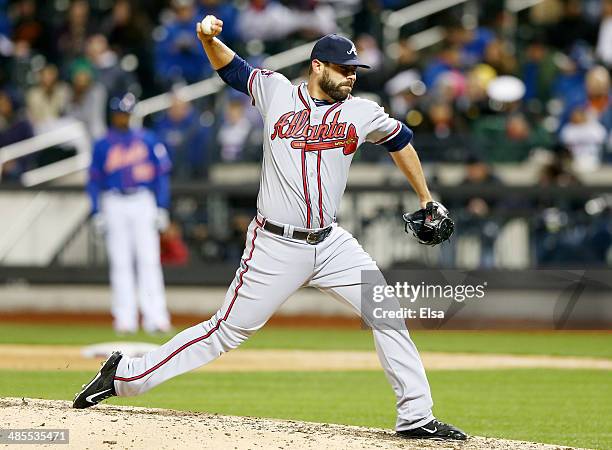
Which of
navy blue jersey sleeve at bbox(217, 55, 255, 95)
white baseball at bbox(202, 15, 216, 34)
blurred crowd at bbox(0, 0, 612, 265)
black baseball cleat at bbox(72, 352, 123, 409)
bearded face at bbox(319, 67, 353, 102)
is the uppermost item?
blurred crowd at bbox(0, 0, 612, 265)

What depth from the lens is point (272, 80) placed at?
267 inches

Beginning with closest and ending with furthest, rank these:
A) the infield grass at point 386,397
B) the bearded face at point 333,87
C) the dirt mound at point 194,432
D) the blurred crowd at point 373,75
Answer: the dirt mound at point 194,432
the bearded face at point 333,87
the infield grass at point 386,397
the blurred crowd at point 373,75

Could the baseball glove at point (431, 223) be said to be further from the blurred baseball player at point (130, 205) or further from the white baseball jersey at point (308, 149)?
the blurred baseball player at point (130, 205)

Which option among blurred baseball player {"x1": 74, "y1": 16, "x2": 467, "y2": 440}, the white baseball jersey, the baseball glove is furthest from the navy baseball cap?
the baseball glove

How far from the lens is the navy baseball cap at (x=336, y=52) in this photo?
6.62 metres

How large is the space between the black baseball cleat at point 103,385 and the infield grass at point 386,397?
56.9 inches

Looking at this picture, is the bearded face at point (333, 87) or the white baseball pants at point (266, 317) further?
the bearded face at point (333, 87)

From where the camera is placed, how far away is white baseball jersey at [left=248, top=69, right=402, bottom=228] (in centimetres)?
659

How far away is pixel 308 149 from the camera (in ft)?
21.6

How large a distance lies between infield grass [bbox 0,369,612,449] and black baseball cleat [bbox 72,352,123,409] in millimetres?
1444

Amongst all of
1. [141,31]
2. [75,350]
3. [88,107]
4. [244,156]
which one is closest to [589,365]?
[75,350]

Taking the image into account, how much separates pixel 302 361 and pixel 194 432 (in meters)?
5.04

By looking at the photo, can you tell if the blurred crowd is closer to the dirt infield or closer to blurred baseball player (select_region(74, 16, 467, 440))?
the dirt infield

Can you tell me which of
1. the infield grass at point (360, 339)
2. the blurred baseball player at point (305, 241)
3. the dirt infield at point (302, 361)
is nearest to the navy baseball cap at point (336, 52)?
the blurred baseball player at point (305, 241)
